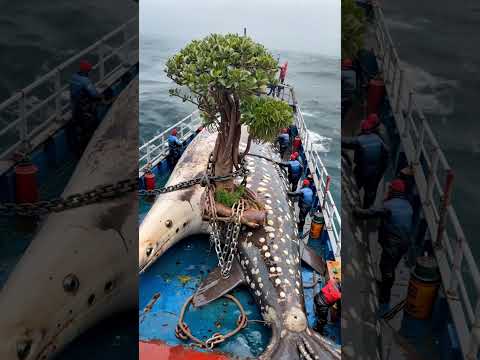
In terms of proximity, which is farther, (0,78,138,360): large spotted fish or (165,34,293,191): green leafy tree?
(165,34,293,191): green leafy tree

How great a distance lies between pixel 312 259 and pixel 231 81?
10.1 ft

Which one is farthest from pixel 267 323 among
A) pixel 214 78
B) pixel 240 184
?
pixel 214 78

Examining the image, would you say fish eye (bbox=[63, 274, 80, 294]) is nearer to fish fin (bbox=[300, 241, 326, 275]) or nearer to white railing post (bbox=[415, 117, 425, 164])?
Result: white railing post (bbox=[415, 117, 425, 164])

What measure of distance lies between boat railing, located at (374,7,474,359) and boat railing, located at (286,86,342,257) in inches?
97.2

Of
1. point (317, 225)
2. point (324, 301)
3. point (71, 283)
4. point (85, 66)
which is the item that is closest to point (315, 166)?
point (317, 225)

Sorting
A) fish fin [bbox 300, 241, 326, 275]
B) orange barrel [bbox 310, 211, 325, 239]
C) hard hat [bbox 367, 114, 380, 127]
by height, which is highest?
hard hat [bbox 367, 114, 380, 127]

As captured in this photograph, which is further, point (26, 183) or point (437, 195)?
point (26, 183)

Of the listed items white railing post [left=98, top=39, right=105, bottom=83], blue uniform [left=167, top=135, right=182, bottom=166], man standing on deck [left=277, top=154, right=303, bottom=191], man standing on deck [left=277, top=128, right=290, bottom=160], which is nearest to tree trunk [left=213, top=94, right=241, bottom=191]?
man standing on deck [left=277, top=154, right=303, bottom=191]

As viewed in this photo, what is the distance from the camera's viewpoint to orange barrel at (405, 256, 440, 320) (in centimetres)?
106

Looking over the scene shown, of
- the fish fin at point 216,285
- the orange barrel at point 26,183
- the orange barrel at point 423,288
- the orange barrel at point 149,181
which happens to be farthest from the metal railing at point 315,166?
the orange barrel at point 26,183

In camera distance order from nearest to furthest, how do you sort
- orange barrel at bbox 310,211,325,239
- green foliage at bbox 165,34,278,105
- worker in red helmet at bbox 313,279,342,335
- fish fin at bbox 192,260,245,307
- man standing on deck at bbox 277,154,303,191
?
green foliage at bbox 165,34,278,105 → worker in red helmet at bbox 313,279,342,335 → fish fin at bbox 192,260,245,307 → orange barrel at bbox 310,211,325,239 → man standing on deck at bbox 277,154,303,191

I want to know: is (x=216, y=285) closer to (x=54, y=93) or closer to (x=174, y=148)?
(x=54, y=93)

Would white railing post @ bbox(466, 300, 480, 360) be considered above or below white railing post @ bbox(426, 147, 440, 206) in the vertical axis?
below

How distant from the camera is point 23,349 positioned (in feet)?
4.41
